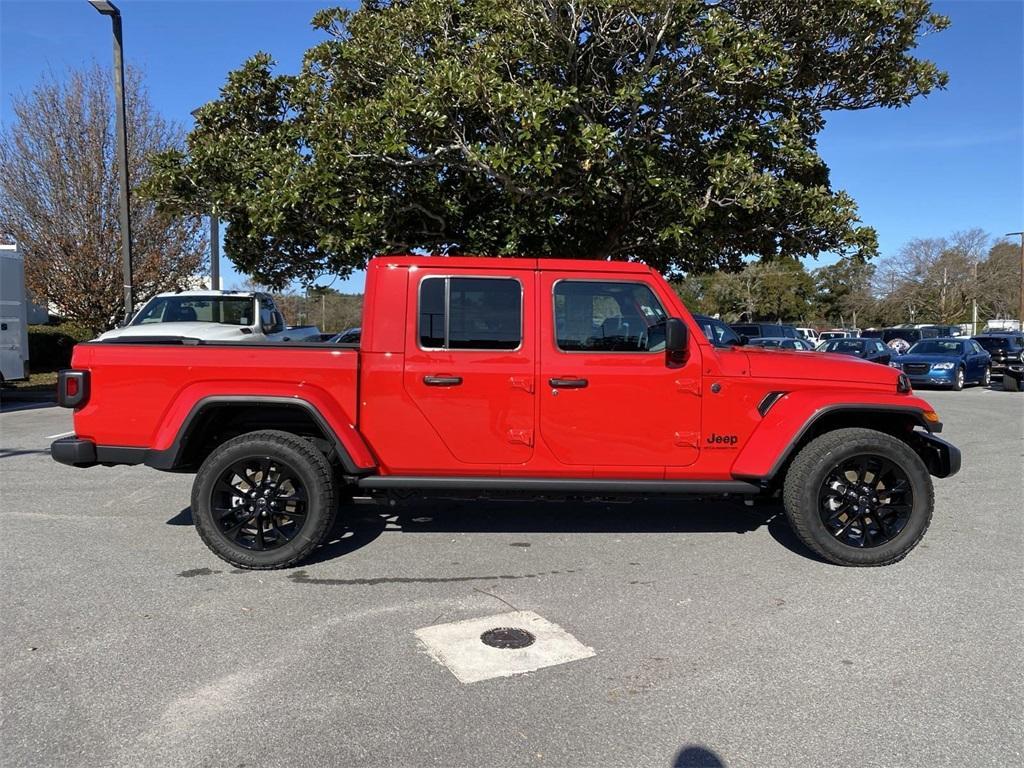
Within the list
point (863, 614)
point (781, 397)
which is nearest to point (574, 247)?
point (781, 397)

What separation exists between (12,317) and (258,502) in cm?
1205

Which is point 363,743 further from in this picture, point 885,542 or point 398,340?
point 885,542

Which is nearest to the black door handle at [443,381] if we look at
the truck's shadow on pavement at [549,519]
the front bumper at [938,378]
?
the truck's shadow on pavement at [549,519]

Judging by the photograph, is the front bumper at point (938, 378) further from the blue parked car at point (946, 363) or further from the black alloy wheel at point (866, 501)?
the black alloy wheel at point (866, 501)

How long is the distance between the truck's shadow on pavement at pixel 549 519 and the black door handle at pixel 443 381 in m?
1.18

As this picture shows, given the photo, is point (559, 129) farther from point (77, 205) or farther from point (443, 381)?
point (77, 205)

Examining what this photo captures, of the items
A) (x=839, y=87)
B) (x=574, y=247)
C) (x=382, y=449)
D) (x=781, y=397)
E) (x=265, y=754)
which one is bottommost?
(x=265, y=754)

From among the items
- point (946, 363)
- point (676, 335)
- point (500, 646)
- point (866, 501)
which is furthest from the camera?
point (946, 363)

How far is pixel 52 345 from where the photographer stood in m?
19.9

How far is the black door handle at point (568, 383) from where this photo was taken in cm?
472

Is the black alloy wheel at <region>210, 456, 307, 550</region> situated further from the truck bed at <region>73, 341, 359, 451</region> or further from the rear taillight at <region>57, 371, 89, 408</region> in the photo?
the rear taillight at <region>57, 371, 89, 408</region>

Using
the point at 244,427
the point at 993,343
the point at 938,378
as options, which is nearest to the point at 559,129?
the point at 244,427

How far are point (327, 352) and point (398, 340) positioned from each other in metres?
0.47

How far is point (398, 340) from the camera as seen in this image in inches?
189
